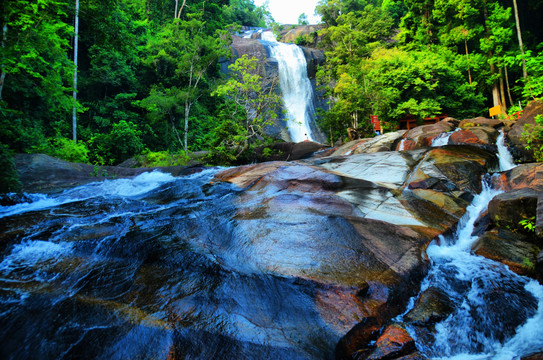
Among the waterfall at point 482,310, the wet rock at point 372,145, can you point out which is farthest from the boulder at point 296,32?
the waterfall at point 482,310

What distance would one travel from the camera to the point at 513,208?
195 inches

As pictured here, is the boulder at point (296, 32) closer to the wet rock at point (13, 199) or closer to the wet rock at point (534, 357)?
the wet rock at point (13, 199)

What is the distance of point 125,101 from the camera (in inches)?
753

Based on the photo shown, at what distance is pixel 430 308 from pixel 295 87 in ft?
97.7

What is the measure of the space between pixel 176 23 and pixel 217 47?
3770mm

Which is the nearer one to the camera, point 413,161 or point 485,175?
point 485,175

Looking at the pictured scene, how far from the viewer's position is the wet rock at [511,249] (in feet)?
13.1

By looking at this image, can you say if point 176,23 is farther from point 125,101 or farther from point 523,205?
→ point 523,205

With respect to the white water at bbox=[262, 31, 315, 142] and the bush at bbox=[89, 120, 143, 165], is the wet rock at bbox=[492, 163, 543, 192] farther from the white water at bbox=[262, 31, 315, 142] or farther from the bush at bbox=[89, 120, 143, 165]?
the white water at bbox=[262, 31, 315, 142]

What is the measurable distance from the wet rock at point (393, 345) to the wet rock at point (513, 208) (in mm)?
3861

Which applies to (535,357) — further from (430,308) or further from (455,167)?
(455,167)

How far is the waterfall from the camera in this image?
9.34 ft

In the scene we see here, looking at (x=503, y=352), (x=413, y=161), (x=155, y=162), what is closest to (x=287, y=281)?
(x=503, y=352)

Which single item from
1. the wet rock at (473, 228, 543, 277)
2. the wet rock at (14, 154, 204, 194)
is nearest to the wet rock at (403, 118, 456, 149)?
the wet rock at (473, 228, 543, 277)
